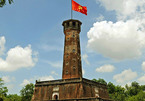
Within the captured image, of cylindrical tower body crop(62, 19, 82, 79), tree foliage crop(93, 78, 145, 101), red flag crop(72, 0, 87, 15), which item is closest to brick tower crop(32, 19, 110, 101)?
cylindrical tower body crop(62, 19, 82, 79)

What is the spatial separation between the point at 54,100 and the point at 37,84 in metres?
6.73

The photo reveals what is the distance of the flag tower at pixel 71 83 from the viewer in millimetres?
29578

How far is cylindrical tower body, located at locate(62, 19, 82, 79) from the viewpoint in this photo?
33.8 metres

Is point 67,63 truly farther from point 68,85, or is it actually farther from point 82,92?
point 82,92

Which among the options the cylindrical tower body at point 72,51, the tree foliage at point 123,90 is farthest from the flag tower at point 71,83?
the tree foliage at point 123,90

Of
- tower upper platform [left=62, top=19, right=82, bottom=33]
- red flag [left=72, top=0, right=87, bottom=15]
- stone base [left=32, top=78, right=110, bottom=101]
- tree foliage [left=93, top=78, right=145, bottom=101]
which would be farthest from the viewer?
tree foliage [left=93, top=78, right=145, bottom=101]

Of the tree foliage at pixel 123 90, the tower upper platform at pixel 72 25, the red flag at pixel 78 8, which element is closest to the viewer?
the red flag at pixel 78 8

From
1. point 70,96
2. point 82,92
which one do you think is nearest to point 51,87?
point 70,96

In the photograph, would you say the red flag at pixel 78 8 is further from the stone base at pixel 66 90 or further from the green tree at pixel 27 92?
the green tree at pixel 27 92

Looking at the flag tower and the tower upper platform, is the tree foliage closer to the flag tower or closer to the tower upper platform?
the flag tower

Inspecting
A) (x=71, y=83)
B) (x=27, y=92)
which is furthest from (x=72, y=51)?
(x=27, y=92)

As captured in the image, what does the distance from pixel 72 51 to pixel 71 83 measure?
27.2 feet

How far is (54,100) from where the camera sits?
2916cm

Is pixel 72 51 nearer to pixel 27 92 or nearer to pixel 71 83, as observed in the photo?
pixel 71 83
